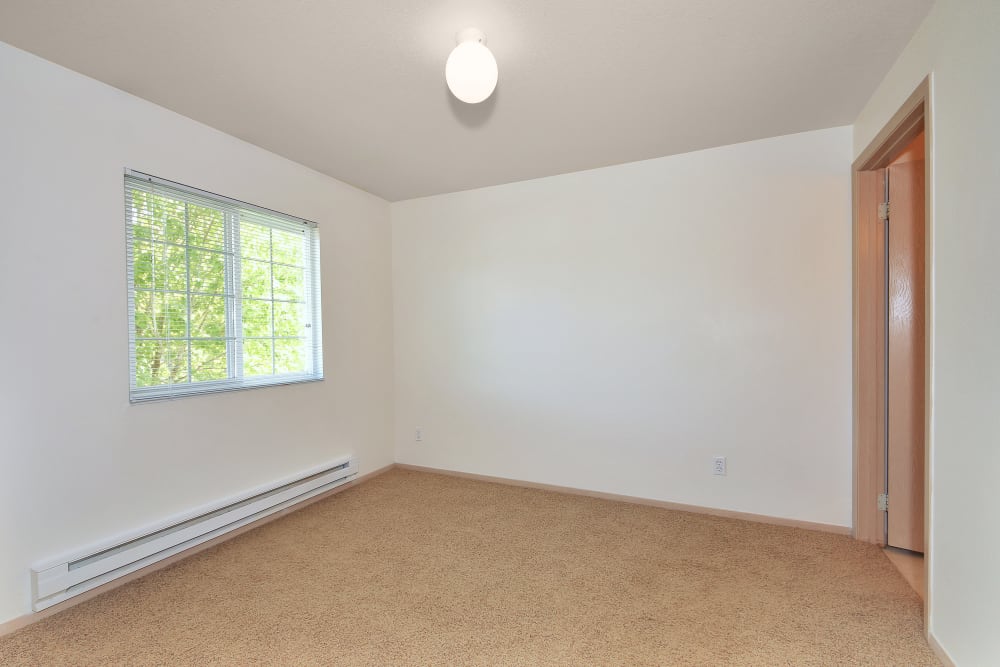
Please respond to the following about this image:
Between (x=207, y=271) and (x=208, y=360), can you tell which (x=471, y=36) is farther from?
(x=208, y=360)

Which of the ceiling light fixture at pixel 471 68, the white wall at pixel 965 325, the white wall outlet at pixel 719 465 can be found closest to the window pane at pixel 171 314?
the ceiling light fixture at pixel 471 68

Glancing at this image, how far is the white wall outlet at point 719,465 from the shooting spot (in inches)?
119

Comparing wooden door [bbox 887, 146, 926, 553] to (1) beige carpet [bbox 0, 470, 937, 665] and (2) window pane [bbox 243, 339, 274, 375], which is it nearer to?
(1) beige carpet [bbox 0, 470, 937, 665]

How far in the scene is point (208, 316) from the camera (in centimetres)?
270

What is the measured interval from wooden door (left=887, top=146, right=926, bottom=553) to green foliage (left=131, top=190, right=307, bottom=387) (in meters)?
3.77

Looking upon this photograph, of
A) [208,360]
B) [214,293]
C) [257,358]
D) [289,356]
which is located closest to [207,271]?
[214,293]

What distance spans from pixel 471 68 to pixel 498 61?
39cm

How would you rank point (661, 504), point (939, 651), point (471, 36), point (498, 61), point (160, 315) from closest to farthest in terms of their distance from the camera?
point (939, 651) → point (471, 36) → point (498, 61) → point (160, 315) → point (661, 504)

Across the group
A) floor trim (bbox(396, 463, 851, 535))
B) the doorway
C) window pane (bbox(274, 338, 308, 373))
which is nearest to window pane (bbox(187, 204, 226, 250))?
window pane (bbox(274, 338, 308, 373))

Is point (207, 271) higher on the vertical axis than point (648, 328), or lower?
higher

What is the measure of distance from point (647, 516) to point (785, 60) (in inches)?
105

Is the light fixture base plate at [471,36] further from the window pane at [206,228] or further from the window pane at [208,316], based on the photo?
the window pane at [208,316]

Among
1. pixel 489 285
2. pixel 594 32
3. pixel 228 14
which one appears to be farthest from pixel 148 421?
pixel 594 32

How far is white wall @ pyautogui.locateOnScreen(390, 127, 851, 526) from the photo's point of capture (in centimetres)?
280
